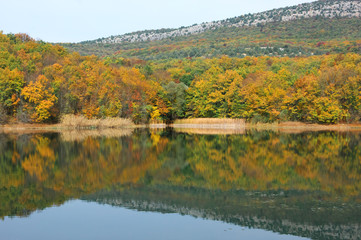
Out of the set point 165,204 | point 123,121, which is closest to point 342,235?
point 165,204

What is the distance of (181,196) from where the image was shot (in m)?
13.0

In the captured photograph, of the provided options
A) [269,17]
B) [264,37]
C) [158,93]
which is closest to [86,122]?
[158,93]

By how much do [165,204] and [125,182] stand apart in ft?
11.8

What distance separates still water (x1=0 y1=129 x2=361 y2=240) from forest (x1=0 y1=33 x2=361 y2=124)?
103 ft

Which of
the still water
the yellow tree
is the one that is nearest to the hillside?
the yellow tree

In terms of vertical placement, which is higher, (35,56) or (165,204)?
(35,56)

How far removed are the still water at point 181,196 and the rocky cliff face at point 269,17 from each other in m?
113

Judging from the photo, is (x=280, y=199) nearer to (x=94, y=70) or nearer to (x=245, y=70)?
(x=94, y=70)

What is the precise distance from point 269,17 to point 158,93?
294 feet

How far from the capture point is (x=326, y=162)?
19797mm

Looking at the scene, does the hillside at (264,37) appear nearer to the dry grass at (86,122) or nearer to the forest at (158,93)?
the forest at (158,93)

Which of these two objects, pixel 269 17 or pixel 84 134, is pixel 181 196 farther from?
pixel 269 17

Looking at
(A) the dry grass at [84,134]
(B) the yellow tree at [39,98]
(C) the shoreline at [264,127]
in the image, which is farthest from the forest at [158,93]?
(A) the dry grass at [84,134]

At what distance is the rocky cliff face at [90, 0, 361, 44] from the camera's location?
121537mm
